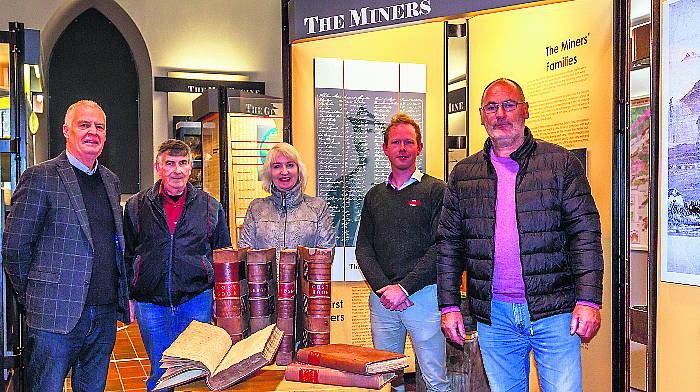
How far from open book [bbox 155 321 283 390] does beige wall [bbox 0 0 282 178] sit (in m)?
8.44

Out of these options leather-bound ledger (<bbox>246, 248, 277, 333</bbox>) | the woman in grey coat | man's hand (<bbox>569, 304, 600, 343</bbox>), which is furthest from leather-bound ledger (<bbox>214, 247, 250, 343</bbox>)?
man's hand (<bbox>569, 304, 600, 343</bbox>)

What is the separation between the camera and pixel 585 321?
9.02 ft

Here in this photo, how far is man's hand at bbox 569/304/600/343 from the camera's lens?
9.02ft

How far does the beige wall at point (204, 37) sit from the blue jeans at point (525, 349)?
321 inches

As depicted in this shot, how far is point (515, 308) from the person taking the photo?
2885mm

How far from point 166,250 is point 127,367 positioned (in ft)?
9.67

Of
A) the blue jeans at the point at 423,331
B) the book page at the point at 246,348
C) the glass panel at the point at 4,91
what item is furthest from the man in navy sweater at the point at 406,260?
the glass panel at the point at 4,91

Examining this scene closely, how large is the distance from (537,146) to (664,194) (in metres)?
0.51

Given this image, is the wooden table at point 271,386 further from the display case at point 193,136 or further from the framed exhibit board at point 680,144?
the display case at point 193,136

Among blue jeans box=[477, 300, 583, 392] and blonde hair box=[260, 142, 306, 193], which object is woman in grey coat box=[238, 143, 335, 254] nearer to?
blonde hair box=[260, 142, 306, 193]

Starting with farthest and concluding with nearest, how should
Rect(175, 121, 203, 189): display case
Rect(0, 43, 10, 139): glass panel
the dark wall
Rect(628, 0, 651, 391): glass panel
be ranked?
the dark wall → Rect(175, 121, 203, 189): display case → Rect(0, 43, 10, 139): glass panel → Rect(628, 0, 651, 391): glass panel

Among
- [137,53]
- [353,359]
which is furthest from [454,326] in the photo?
[137,53]

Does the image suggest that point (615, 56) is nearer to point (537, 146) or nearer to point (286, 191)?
point (537, 146)

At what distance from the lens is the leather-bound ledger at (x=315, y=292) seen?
8.39 feet
